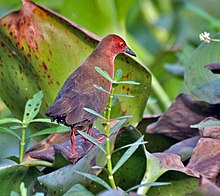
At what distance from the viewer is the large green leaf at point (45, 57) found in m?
1.77

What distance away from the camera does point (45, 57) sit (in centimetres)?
182

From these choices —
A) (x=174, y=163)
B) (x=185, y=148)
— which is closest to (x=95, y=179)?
(x=174, y=163)

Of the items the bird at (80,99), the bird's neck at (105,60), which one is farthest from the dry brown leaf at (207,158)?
the bird's neck at (105,60)

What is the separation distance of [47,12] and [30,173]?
0.39 m

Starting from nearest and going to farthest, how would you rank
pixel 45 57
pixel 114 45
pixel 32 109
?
1. pixel 32 109
2. pixel 45 57
3. pixel 114 45

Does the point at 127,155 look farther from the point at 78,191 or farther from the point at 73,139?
the point at 73,139

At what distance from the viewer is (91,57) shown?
179 centimetres

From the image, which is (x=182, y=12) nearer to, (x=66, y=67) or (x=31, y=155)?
(x=66, y=67)

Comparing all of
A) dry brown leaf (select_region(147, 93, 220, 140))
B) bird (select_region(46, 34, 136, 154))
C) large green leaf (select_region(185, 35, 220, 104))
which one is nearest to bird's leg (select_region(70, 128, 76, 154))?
bird (select_region(46, 34, 136, 154))

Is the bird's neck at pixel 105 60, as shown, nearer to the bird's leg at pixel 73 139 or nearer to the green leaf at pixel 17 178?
the bird's leg at pixel 73 139

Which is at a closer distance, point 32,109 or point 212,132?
point 212,132

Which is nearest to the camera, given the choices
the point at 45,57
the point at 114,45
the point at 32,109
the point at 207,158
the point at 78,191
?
the point at 78,191

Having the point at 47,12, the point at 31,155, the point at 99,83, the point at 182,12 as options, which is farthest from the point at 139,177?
the point at 182,12

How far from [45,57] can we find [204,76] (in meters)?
0.35
